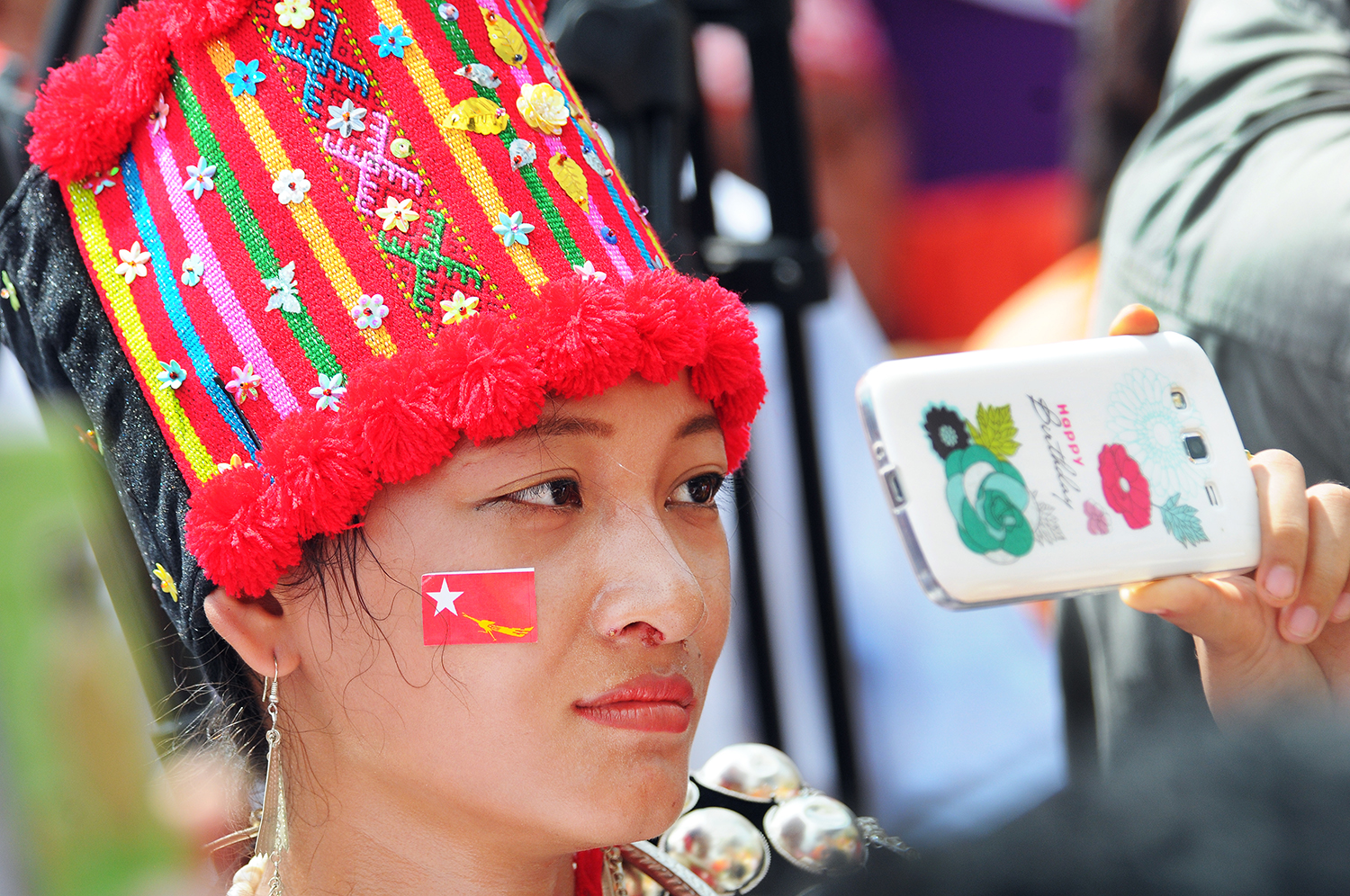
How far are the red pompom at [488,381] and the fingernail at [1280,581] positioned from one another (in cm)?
65

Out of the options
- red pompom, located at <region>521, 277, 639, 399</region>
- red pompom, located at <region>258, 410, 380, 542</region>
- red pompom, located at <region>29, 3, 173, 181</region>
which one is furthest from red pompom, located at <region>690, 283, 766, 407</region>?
red pompom, located at <region>29, 3, 173, 181</region>

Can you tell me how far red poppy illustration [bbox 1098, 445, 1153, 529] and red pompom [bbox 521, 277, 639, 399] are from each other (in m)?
0.40

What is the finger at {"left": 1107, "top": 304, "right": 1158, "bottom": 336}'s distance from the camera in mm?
1203

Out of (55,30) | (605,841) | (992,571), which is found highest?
(55,30)

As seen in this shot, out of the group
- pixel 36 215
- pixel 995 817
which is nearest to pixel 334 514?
pixel 36 215

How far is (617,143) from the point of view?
1.51m

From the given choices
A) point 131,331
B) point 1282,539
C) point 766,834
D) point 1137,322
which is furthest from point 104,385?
point 1282,539

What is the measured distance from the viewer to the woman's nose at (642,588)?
3.57ft

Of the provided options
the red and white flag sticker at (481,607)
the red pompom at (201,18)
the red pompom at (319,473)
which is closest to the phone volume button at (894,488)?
the red and white flag sticker at (481,607)

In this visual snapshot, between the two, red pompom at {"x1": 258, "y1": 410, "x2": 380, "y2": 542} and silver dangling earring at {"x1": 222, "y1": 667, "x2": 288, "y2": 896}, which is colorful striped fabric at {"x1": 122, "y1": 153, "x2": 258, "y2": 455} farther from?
silver dangling earring at {"x1": 222, "y1": 667, "x2": 288, "y2": 896}

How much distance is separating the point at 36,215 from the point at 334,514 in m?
0.44

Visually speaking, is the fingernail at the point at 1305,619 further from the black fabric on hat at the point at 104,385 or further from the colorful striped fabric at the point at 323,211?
the black fabric on hat at the point at 104,385

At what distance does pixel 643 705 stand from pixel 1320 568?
0.63 m

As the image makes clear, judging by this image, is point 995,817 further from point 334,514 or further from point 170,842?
point 170,842
